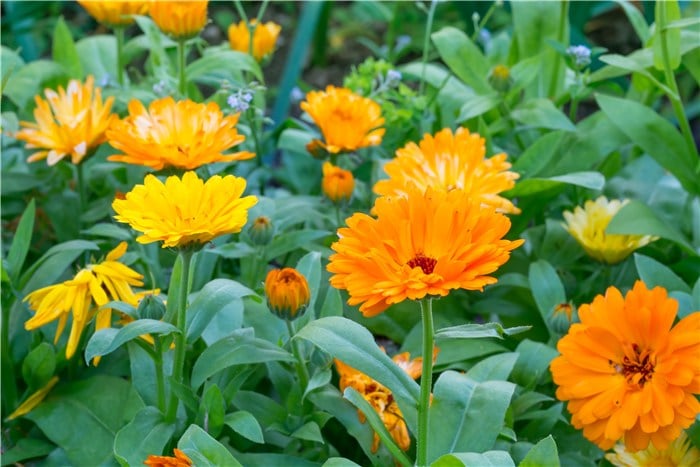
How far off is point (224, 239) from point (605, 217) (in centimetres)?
52

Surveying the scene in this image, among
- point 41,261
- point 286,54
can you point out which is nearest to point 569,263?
point 41,261

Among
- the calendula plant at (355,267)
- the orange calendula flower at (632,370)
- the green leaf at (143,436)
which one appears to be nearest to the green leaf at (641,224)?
the calendula plant at (355,267)

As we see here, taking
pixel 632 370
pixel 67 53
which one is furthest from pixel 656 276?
pixel 67 53

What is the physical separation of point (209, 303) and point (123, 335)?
11 cm

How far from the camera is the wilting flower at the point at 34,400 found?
128 centimetres

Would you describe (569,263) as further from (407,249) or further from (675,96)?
(407,249)

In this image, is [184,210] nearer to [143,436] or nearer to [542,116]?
[143,436]

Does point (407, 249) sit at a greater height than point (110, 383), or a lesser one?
greater

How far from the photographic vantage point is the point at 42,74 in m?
1.78

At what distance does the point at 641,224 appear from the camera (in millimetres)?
1385

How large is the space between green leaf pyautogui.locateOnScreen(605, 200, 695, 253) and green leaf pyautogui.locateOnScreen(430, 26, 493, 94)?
35cm

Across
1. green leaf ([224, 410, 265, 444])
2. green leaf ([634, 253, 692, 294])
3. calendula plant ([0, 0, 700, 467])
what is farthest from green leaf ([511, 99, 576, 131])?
green leaf ([224, 410, 265, 444])

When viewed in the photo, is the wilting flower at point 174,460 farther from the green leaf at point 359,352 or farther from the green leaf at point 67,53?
the green leaf at point 67,53

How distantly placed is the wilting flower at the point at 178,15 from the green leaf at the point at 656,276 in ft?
2.29
